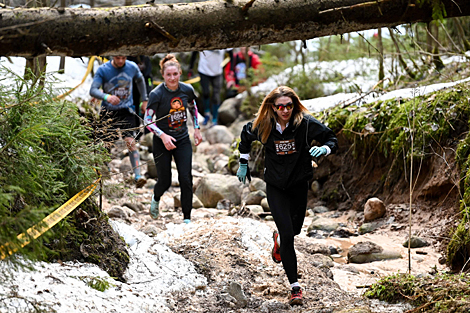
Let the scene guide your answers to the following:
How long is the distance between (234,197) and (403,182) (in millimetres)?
2822

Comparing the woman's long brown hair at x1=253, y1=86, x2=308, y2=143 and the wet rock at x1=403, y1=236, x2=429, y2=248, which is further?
the wet rock at x1=403, y1=236, x2=429, y2=248

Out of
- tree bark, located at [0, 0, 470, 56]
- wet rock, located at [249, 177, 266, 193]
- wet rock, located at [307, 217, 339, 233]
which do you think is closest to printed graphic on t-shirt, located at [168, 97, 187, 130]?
wet rock, located at [307, 217, 339, 233]

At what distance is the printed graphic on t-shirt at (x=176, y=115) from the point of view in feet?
22.3

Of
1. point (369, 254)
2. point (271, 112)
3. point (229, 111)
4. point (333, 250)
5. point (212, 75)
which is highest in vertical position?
point (212, 75)

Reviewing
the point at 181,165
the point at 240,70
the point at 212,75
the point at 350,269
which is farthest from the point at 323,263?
the point at 240,70

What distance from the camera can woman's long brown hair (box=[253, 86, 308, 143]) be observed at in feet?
16.3

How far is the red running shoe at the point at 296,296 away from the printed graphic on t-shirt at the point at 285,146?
4.07 ft

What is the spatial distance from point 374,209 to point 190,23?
198 inches

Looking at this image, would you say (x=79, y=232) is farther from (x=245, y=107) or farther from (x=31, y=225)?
(x=245, y=107)

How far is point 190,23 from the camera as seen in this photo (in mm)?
3467

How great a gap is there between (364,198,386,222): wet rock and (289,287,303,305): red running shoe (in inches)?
129

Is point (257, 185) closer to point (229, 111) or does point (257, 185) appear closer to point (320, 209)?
point (320, 209)

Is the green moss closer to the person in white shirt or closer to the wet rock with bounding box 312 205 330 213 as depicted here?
the wet rock with bounding box 312 205 330 213

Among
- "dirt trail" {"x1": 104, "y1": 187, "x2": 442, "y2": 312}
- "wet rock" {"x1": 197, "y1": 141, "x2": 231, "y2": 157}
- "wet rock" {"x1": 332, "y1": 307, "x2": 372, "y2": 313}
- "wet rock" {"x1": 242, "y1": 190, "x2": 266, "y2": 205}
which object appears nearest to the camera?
"wet rock" {"x1": 332, "y1": 307, "x2": 372, "y2": 313}
